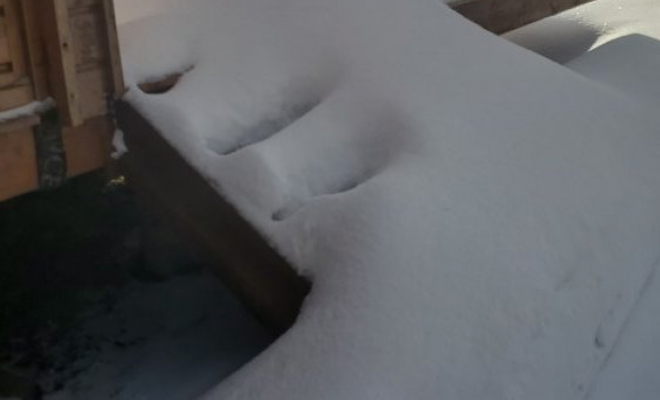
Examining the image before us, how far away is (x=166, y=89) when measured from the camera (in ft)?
12.0

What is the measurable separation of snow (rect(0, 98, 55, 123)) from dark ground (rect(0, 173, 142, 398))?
2.82 ft

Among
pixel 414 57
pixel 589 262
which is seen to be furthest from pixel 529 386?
pixel 414 57

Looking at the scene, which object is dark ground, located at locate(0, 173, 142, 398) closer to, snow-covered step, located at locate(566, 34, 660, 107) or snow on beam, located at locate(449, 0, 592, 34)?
snow on beam, located at locate(449, 0, 592, 34)

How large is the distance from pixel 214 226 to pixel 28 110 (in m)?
0.95

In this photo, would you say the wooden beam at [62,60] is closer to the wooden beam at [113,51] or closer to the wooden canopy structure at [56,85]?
the wooden canopy structure at [56,85]

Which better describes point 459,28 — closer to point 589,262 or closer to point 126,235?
point 589,262

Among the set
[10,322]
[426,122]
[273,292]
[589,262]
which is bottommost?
[10,322]

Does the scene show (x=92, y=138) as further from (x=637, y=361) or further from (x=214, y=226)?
(x=637, y=361)

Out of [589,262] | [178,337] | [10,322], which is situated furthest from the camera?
[10,322]

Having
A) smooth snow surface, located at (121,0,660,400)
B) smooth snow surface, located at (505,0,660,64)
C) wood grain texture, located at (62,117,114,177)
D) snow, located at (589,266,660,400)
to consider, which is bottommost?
smooth snow surface, located at (505,0,660,64)

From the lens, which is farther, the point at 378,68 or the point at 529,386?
the point at 378,68

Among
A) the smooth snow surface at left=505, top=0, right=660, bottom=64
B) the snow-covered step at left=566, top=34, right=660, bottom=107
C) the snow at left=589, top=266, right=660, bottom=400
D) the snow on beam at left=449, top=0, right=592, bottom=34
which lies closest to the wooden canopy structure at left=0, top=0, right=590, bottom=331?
the snow at left=589, top=266, right=660, bottom=400

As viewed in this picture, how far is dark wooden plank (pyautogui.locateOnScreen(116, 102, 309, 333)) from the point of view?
9.54 ft

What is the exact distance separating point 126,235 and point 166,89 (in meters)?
1.69
